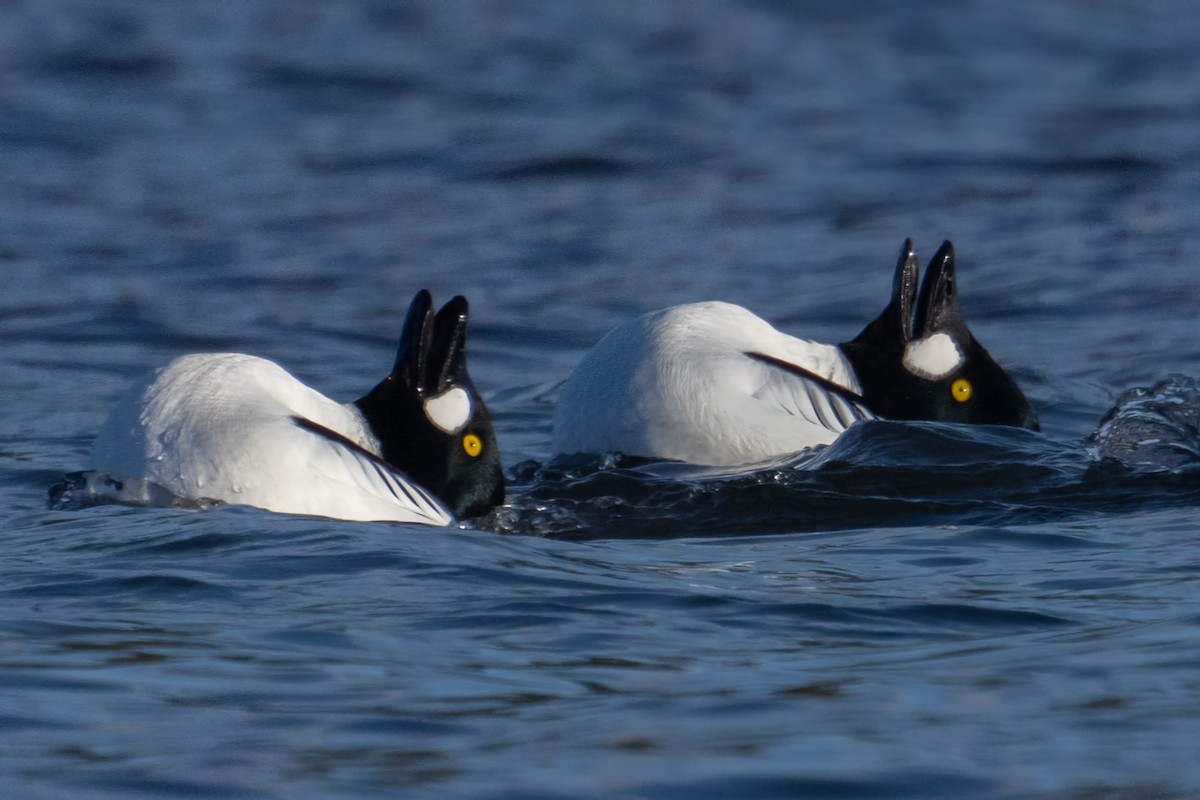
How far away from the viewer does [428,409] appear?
274 inches

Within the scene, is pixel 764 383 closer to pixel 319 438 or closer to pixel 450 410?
pixel 450 410

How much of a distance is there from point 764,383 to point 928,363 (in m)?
0.90

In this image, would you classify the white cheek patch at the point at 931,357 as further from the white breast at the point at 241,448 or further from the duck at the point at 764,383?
the white breast at the point at 241,448

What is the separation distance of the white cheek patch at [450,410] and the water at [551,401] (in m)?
0.40

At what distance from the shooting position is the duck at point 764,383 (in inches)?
295

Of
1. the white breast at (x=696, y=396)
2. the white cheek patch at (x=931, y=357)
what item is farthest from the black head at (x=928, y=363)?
the white breast at (x=696, y=396)

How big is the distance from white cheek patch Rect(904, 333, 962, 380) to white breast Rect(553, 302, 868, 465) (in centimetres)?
43

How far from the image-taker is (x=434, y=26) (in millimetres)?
21188

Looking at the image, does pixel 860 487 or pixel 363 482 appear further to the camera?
pixel 860 487

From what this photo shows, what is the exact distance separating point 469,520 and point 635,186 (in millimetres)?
9294

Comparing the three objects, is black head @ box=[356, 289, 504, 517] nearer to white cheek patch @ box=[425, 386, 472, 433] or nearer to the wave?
white cheek patch @ box=[425, 386, 472, 433]

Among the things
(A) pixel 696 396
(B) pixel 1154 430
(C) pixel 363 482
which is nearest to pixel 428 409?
(C) pixel 363 482

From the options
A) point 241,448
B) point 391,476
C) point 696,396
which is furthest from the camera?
point 696,396

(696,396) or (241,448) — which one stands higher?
(696,396)
